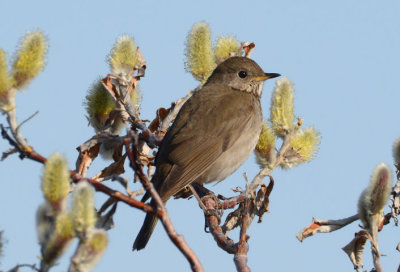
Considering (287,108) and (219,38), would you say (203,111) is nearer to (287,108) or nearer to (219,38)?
(219,38)

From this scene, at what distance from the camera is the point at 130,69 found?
5.80 metres

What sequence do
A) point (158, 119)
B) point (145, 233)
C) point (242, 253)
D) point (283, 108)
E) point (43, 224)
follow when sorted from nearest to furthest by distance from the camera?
point (43, 224)
point (242, 253)
point (283, 108)
point (145, 233)
point (158, 119)

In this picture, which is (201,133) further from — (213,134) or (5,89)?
(5,89)

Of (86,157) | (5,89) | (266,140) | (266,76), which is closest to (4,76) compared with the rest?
(5,89)

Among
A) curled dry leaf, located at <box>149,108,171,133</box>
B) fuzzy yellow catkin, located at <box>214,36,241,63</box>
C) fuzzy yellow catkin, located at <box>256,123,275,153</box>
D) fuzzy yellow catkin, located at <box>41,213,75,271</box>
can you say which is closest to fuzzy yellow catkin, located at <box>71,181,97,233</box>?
fuzzy yellow catkin, located at <box>41,213,75,271</box>

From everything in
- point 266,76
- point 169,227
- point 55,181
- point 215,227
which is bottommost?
point 215,227

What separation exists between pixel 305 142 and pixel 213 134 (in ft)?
8.24

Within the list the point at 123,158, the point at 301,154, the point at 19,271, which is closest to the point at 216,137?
the point at 123,158

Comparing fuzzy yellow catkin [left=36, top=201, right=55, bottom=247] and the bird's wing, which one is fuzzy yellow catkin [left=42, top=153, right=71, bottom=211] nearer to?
fuzzy yellow catkin [left=36, top=201, right=55, bottom=247]

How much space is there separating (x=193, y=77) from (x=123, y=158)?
105 centimetres

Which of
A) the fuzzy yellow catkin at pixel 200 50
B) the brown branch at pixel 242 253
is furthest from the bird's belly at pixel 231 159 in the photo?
the brown branch at pixel 242 253

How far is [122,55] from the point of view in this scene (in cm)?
555

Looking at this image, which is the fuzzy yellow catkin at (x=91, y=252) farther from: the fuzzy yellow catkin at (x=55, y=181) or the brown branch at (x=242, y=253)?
the brown branch at (x=242, y=253)

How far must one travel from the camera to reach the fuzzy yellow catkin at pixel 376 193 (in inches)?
A: 148
